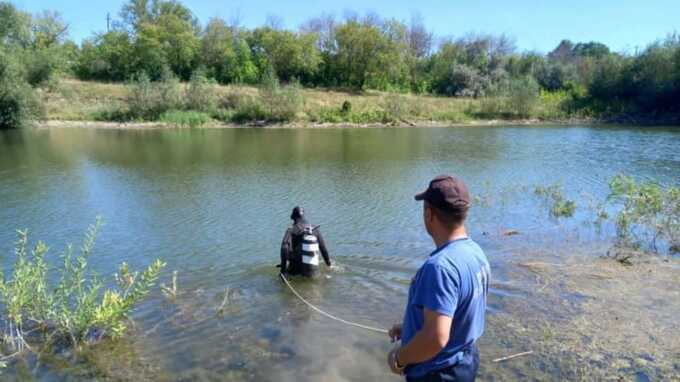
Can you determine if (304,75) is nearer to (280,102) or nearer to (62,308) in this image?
(280,102)

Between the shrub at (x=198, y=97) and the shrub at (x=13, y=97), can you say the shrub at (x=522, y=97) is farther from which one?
the shrub at (x=13, y=97)

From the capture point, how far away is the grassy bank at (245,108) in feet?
187

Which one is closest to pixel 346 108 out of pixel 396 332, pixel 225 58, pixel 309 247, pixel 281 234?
pixel 225 58

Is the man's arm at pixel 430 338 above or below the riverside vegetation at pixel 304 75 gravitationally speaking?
below

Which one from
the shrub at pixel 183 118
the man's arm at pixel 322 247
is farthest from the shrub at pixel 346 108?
the man's arm at pixel 322 247

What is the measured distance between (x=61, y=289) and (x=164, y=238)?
18.6ft

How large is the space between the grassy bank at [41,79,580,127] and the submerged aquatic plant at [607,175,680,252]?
47.9m

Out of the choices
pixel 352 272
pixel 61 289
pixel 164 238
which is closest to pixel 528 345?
pixel 352 272

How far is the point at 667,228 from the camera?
1147 cm

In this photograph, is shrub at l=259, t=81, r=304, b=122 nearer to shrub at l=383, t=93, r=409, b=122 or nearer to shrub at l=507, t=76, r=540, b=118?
shrub at l=383, t=93, r=409, b=122

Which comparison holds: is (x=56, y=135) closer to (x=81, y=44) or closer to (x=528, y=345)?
(x=528, y=345)

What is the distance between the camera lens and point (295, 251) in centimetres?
945

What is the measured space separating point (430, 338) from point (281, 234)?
34.6 ft

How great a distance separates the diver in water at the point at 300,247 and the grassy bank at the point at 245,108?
48.9m
